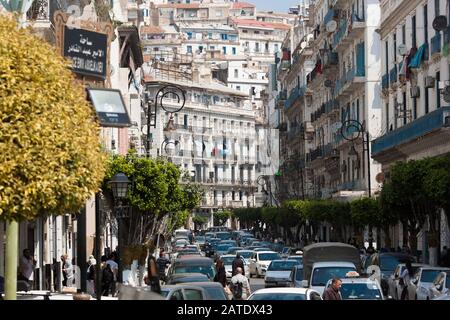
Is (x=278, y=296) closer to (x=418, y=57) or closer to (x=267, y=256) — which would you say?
(x=418, y=57)

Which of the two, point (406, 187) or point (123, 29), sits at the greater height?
point (123, 29)

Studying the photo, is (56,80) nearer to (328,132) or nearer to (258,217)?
(328,132)

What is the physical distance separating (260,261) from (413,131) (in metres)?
9.15

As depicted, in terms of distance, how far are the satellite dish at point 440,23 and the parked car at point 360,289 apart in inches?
943

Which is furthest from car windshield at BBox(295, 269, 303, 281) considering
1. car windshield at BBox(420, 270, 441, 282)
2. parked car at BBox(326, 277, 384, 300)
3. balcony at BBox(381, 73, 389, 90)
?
balcony at BBox(381, 73, 389, 90)

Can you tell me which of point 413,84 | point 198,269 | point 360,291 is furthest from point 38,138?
point 413,84

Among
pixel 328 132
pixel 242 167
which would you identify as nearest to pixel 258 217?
pixel 328 132

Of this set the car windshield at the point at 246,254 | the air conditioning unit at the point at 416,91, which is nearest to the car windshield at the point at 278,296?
the air conditioning unit at the point at 416,91

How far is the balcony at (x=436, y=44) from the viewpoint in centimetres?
5391

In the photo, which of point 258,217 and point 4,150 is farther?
point 258,217

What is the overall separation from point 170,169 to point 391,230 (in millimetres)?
21049

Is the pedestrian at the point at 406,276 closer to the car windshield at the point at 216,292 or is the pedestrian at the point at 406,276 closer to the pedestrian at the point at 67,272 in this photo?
the car windshield at the point at 216,292
